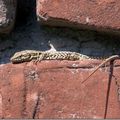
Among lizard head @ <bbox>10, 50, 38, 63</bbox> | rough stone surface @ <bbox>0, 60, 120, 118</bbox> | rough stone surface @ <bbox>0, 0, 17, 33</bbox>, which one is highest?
rough stone surface @ <bbox>0, 0, 17, 33</bbox>

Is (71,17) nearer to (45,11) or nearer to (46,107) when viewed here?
(45,11)

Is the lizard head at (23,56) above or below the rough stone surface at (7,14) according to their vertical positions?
below

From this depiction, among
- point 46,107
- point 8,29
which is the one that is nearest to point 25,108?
point 46,107

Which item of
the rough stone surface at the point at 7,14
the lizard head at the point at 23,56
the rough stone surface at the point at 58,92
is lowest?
the rough stone surface at the point at 58,92

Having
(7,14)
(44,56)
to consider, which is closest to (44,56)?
(44,56)
